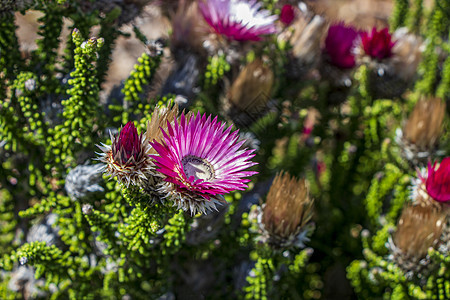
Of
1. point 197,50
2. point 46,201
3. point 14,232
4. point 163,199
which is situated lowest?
point 14,232

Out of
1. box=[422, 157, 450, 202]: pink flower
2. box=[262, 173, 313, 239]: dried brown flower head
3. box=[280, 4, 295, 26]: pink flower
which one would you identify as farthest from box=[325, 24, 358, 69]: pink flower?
box=[262, 173, 313, 239]: dried brown flower head

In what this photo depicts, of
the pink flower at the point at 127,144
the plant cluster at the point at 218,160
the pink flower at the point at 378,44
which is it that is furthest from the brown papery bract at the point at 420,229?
the pink flower at the point at 127,144

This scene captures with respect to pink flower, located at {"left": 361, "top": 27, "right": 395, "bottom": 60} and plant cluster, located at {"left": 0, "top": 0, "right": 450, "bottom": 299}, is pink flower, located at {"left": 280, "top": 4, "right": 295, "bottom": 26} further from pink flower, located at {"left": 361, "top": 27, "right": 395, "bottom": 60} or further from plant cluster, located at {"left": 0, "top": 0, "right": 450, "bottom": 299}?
pink flower, located at {"left": 361, "top": 27, "right": 395, "bottom": 60}

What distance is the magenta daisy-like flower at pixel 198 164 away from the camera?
0.93 meters

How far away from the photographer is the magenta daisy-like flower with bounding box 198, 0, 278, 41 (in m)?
1.66

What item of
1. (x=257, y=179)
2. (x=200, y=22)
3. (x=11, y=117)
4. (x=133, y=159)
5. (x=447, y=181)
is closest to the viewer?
(x=133, y=159)

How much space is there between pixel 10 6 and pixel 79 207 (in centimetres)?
67

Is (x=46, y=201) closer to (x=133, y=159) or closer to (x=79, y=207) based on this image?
(x=79, y=207)

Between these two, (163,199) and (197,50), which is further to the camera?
(197,50)

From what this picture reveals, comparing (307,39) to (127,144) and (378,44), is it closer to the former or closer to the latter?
(378,44)

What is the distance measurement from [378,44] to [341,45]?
162mm

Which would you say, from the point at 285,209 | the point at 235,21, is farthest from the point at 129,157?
the point at 235,21

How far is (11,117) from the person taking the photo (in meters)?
1.46

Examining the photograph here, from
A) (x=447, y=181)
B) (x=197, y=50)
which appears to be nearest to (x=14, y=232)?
(x=197, y=50)
